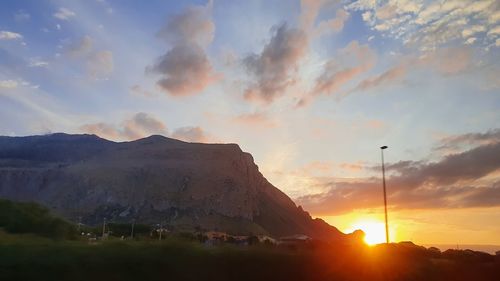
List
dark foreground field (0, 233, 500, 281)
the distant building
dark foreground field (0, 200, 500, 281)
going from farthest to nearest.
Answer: the distant building
dark foreground field (0, 200, 500, 281)
dark foreground field (0, 233, 500, 281)

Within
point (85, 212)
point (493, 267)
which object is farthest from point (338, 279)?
point (85, 212)

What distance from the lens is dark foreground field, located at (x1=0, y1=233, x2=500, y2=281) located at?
1614cm

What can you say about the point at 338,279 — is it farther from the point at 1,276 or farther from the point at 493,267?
Result: the point at 493,267

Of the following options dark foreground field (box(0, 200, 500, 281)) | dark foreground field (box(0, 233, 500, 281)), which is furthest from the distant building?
dark foreground field (box(0, 233, 500, 281))

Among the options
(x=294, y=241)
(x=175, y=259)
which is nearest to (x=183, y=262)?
(x=175, y=259)

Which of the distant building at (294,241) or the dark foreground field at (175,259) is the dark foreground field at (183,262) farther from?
the distant building at (294,241)

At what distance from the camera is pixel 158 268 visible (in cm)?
1817

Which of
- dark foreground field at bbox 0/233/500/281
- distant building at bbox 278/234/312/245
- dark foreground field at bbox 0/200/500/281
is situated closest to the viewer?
dark foreground field at bbox 0/233/500/281

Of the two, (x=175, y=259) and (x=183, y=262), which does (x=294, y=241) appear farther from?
(x=175, y=259)

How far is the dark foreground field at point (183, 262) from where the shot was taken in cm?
1614

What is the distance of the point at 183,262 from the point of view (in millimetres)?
18875

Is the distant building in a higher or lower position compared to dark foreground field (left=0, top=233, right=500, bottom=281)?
higher

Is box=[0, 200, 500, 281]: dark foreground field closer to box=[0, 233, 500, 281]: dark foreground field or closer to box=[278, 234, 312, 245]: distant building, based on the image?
box=[0, 233, 500, 281]: dark foreground field

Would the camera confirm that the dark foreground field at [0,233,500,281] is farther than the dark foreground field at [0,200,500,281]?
No
